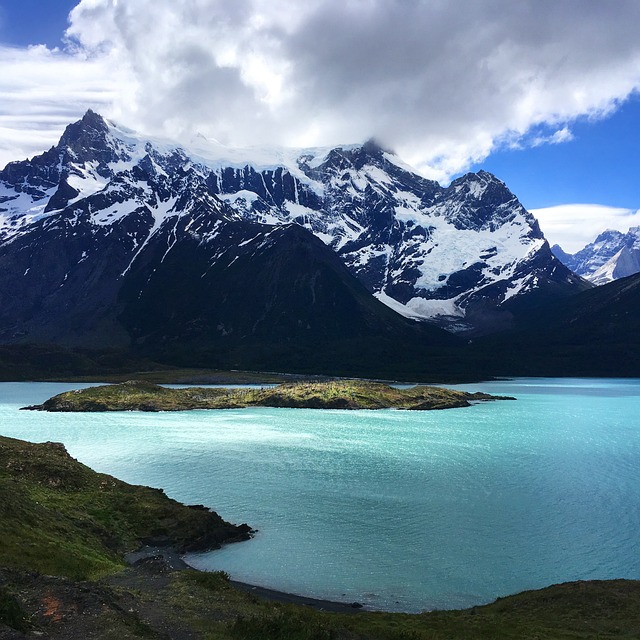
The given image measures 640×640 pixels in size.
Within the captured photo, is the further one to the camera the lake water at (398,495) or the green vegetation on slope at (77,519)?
the lake water at (398,495)

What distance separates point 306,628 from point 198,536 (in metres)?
24.4

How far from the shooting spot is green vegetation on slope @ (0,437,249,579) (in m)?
36.6

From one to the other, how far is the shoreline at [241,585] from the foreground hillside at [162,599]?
0.67 ft

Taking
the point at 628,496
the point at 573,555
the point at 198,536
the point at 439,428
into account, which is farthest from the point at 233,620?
the point at 439,428

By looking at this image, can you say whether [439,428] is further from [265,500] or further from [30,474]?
[30,474]

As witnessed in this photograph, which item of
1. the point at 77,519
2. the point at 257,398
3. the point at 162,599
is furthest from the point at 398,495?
the point at 257,398

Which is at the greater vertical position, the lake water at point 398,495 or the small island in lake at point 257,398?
the small island in lake at point 257,398

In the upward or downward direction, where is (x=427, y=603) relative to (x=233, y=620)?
downward

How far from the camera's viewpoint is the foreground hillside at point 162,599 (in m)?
26.3

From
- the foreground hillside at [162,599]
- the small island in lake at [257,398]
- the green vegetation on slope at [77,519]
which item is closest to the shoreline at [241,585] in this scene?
the foreground hillside at [162,599]

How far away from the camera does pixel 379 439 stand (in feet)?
357

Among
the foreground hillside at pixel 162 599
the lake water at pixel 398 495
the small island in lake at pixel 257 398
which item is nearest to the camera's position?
the foreground hillside at pixel 162 599

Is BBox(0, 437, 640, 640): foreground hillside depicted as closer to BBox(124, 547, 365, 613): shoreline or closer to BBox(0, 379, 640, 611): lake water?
BBox(124, 547, 365, 613): shoreline

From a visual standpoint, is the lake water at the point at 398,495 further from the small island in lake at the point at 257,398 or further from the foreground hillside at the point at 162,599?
the small island in lake at the point at 257,398
